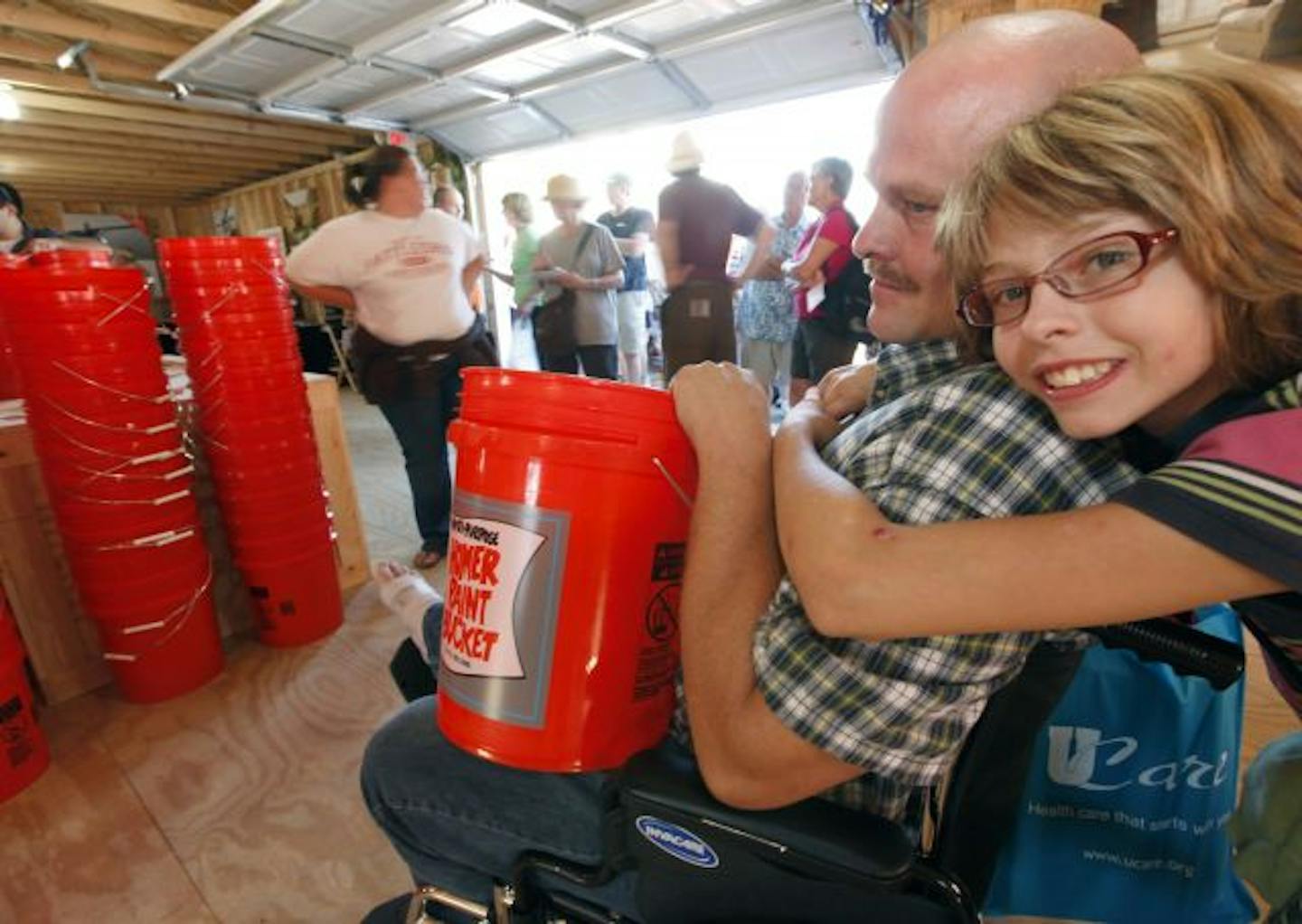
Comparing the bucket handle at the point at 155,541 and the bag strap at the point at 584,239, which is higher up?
the bag strap at the point at 584,239

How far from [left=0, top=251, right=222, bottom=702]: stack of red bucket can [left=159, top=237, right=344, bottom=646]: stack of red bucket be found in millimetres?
130

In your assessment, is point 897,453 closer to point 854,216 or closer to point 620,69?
point 854,216

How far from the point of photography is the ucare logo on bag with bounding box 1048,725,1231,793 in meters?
0.94

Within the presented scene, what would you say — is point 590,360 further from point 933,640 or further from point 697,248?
point 933,640

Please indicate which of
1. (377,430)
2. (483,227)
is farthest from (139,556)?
(483,227)

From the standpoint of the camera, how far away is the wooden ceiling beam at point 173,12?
403 centimetres

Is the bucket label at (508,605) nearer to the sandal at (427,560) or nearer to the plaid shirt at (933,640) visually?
the plaid shirt at (933,640)

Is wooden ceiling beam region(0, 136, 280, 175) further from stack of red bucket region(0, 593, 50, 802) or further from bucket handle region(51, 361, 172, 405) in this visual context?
stack of red bucket region(0, 593, 50, 802)

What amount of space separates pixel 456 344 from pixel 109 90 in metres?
4.95

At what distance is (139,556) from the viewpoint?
5.72 feet

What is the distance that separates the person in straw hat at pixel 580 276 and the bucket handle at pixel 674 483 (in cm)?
314

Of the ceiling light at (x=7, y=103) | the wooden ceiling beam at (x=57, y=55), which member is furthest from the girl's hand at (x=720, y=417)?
the ceiling light at (x=7, y=103)

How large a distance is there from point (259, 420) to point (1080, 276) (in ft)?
6.64

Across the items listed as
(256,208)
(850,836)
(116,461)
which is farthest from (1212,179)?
(256,208)
